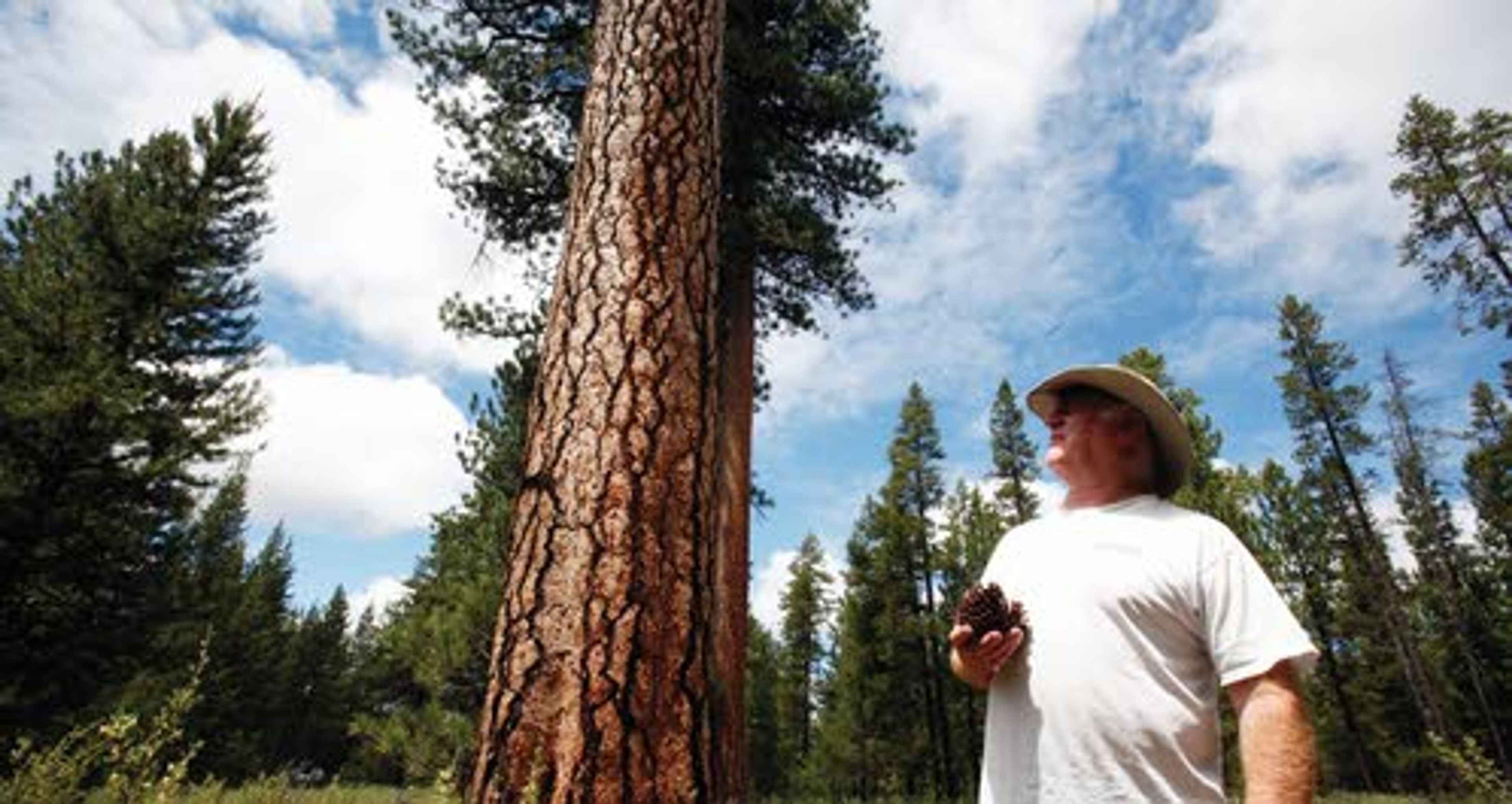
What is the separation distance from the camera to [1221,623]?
5.79ft

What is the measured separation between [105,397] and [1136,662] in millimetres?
14147

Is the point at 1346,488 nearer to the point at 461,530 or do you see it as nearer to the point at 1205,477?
the point at 1205,477

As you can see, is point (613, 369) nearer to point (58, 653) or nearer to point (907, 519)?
point (58, 653)

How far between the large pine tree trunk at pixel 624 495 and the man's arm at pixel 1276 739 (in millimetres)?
1221

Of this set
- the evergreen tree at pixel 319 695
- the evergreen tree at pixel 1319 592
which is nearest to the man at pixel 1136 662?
the evergreen tree at pixel 1319 592

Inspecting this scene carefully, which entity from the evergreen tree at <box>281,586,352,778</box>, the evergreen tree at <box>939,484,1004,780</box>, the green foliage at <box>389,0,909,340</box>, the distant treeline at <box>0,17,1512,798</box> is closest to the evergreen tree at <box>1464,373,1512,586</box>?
the distant treeline at <box>0,17,1512,798</box>

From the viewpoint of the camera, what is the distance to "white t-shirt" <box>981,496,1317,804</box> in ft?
5.63

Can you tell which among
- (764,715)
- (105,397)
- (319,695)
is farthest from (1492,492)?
(319,695)

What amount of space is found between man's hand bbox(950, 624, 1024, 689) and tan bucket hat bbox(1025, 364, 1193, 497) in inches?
31.1

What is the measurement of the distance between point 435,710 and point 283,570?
41.1 m

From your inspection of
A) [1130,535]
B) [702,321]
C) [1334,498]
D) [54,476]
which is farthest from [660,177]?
[1334,498]

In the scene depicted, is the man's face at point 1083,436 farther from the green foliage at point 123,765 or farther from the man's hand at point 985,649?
the green foliage at point 123,765

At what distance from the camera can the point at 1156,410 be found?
2289mm

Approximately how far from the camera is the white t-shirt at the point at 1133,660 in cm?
171
